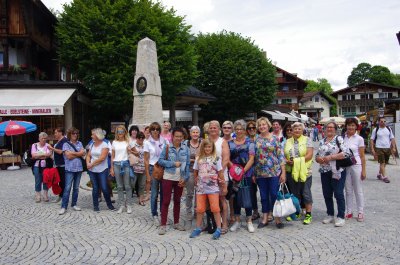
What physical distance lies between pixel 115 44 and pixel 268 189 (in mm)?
18377

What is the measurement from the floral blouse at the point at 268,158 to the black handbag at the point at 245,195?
28cm

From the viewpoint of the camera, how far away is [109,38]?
22438 mm

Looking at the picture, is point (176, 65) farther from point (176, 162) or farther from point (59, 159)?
point (176, 162)

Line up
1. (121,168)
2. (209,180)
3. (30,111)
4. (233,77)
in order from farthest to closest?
(233,77), (30,111), (121,168), (209,180)

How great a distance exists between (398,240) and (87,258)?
13.8 feet

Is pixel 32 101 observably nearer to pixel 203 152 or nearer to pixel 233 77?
pixel 203 152

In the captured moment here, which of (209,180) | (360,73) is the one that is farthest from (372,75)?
Result: (209,180)

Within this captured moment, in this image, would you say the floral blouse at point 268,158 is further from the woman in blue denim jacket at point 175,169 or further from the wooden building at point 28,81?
the wooden building at point 28,81

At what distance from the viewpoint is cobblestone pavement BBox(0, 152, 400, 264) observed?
5000mm

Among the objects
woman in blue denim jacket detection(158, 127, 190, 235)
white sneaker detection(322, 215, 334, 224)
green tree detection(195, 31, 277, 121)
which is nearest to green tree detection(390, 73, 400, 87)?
green tree detection(195, 31, 277, 121)

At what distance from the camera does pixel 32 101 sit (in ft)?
63.9

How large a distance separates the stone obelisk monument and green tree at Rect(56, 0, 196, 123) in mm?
9709

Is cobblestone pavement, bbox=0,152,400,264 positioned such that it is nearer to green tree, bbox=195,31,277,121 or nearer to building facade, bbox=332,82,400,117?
green tree, bbox=195,31,277,121

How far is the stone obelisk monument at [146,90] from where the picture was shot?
1222 cm
